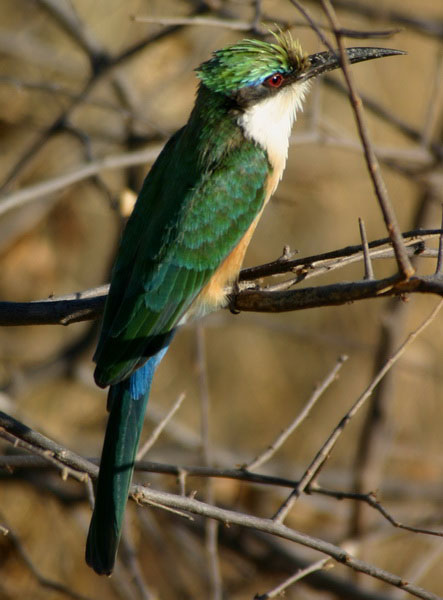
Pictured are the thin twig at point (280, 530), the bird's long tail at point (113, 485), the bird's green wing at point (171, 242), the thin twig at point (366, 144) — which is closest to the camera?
the thin twig at point (366, 144)

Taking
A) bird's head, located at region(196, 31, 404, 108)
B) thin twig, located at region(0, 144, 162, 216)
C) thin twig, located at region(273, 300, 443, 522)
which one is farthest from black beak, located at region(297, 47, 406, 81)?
thin twig, located at region(273, 300, 443, 522)

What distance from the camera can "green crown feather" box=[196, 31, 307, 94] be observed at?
3064mm

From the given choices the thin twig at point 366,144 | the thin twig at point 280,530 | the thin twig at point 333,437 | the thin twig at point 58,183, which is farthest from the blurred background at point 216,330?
the thin twig at point 366,144

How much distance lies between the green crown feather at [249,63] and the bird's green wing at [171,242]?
0.25 meters

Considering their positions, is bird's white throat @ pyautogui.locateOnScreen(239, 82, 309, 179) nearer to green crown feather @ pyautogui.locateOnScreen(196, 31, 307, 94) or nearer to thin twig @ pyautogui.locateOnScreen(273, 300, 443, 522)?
green crown feather @ pyautogui.locateOnScreen(196, 31, 307, 94)

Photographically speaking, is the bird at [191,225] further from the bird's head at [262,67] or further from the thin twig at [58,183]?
the thin twig at [58,183]

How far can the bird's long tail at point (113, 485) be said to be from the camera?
2.32m

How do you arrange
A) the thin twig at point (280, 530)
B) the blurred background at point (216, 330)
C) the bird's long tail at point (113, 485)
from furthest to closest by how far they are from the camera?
the blurred background at point (216, 330) < the bird's long tail at point (113, 485) < the thin twig at point (280, 530)

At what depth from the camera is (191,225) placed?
2.82 m

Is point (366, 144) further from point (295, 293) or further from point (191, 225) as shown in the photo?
point (191, 225)

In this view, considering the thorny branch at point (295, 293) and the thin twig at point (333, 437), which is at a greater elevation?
the thorny branch at point (295, 293)

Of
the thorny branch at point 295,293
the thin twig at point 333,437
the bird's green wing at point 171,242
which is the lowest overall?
the thin twig at point 333,437

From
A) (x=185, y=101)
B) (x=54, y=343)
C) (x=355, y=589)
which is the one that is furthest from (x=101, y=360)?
(x=185, y=101)

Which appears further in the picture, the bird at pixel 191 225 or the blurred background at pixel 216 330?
the blurred background at pixel 216 330
